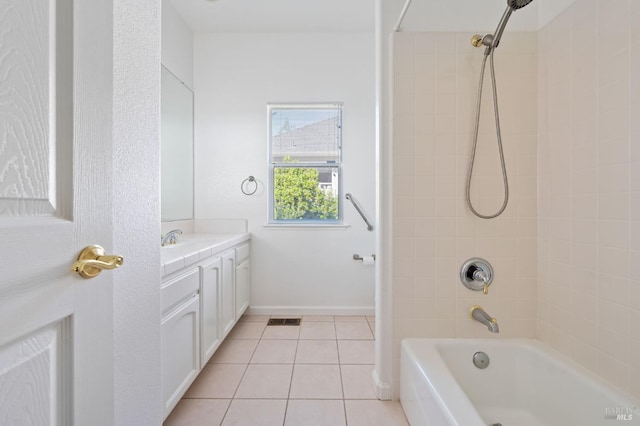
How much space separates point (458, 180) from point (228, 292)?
5.65 feet

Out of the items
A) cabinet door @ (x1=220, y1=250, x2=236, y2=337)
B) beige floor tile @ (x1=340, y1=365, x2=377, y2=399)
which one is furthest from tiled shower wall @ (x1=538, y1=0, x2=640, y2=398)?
cabinet door @ (x1=220, y1=250, x2=236, y2=337)

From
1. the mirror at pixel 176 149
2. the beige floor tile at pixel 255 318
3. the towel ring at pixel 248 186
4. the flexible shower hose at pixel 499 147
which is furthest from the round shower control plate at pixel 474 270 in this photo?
the mirror at pixel 176 149

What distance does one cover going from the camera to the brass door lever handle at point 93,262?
0.54m

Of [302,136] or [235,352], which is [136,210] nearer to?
[235,352]

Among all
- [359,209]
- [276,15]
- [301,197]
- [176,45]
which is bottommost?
[359,209]

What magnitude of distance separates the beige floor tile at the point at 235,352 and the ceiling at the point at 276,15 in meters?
2.75

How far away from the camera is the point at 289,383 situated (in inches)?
69.1

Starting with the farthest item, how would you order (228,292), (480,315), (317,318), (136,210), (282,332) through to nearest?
(317,318), (282,332), (228,292), (480,315), (136,210)

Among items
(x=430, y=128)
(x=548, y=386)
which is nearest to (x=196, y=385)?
(x=548, y=386)

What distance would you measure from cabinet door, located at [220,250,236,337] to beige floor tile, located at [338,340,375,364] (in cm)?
84

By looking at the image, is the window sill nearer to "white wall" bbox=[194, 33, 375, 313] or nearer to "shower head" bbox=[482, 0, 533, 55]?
"white wall" bbox=[194, 33, 375, 313]

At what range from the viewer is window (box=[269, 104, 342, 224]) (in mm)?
2904

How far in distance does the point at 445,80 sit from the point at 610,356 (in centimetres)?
137
